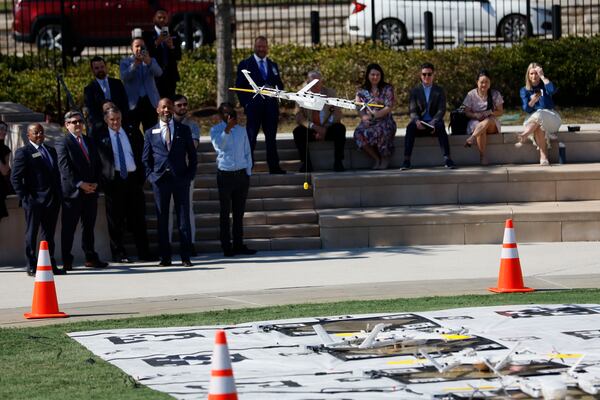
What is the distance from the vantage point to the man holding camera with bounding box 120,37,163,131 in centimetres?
1812

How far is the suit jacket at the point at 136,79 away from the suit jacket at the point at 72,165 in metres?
1.87

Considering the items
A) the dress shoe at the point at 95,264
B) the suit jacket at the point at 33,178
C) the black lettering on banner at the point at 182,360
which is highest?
the suit jacket at the point at 33,178

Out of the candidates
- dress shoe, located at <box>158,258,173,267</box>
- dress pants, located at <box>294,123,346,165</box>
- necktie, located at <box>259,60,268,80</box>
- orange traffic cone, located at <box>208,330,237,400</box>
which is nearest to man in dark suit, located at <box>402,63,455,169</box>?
dress pants, located at <box>294,123,346,165</box>

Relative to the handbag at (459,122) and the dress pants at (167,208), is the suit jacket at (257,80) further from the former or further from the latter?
the dress pants at (167,208)

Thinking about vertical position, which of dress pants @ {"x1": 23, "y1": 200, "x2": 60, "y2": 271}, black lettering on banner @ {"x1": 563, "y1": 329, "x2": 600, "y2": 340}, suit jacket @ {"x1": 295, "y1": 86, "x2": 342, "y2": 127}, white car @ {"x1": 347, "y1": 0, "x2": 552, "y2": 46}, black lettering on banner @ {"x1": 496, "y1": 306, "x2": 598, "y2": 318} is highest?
white car @ {"x1": 347, "y1": 0, "x2": 552, "y2": 46}

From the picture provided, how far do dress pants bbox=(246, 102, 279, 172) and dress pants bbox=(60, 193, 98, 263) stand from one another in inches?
127

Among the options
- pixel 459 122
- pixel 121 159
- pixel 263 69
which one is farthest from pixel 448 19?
pixel 121 159

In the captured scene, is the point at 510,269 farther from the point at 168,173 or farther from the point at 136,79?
the point at 136,79

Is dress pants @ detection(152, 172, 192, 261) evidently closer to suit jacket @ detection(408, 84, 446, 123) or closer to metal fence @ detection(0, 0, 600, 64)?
suit jacket @ detection(408, 84, 446, 123)

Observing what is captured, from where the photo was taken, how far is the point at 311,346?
10.7m

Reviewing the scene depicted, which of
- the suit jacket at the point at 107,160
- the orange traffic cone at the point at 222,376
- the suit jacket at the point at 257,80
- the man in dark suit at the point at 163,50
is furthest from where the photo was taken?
the suit jacket at the point at 257,80

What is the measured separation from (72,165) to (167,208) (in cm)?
126

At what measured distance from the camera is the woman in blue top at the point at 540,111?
19516mm

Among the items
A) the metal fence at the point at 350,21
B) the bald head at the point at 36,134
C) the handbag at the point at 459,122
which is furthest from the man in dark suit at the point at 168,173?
the metal fence at the point at 350,21
